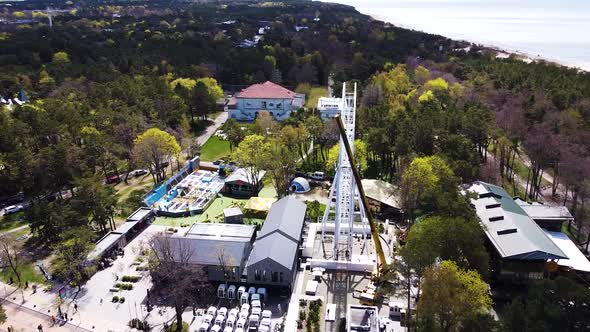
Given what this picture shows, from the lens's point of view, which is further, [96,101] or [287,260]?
[96,101]

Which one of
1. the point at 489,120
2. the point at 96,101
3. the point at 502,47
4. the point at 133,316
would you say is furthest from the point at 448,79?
the point at 133,316

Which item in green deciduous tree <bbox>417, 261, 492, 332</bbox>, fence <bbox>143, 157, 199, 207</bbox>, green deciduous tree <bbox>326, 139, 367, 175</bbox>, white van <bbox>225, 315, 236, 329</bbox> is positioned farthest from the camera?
green deciduous tree <bbox>326, 139, 367, 175</bbox>

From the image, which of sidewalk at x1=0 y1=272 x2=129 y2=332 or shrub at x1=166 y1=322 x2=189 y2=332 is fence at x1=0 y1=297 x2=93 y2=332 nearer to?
sidewalk at x1=0 y1=272 x2=129 y2=332

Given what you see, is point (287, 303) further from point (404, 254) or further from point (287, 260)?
point (404, 254)

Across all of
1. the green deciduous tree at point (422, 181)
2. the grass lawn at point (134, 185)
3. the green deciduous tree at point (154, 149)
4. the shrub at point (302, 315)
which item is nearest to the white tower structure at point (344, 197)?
the green deciduous tree at point (422, 181)

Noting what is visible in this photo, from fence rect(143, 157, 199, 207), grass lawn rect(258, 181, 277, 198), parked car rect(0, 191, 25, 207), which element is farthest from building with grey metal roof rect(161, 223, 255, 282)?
parked car rect(0, 191, 25, 207)

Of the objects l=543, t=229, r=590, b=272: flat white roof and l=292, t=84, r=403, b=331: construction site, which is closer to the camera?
l=292, t=84, r=403, b=331: construction site

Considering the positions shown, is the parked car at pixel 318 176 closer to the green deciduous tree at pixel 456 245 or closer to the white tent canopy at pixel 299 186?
the white tent canopy at pixel 299 186
